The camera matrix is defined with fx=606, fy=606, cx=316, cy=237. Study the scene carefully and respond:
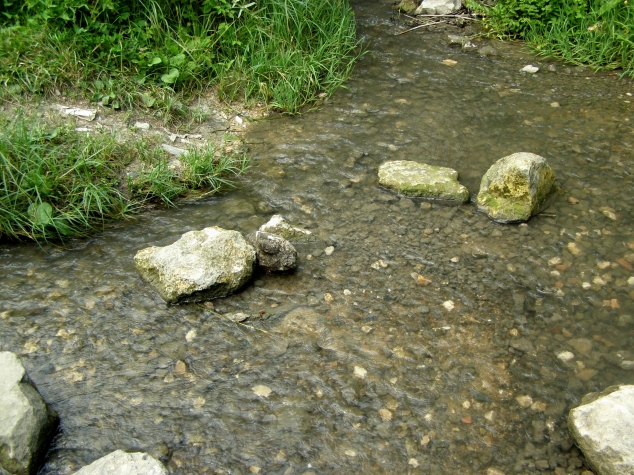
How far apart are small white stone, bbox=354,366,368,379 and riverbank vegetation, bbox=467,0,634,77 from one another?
380 cm

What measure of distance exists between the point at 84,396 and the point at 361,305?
1.44 metres

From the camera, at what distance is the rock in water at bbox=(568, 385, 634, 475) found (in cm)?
233

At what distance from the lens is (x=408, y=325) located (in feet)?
10.3

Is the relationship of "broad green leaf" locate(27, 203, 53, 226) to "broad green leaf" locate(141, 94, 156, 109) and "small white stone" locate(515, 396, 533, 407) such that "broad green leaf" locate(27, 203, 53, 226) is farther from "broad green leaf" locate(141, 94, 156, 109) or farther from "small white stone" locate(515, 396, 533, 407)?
"small white stone" locate(515, 396, 533, 407)

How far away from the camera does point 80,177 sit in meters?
3.85

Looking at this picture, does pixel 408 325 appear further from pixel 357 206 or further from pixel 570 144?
pixel 570 144

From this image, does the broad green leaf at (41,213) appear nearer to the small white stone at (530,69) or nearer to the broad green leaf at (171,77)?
the broad green leaf at (171,77)

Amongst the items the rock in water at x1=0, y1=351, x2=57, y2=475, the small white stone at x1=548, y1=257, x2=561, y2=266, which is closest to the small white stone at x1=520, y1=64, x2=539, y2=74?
the small white stone at x1=548, y1=257, x2=561, y2=266

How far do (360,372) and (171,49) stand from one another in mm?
3165

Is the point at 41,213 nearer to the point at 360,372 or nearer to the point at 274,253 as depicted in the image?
the point at 274,253

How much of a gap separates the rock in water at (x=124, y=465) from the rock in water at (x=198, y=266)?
3.22ft

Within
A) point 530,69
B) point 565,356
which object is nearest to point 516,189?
point 565,356

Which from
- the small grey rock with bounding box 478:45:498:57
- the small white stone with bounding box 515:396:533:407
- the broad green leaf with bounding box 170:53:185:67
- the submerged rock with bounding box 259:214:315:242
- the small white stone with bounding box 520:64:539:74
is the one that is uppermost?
the broad green leaf with bounding box 170:53:185:67

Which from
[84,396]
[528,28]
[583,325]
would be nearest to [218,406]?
[84,396]
